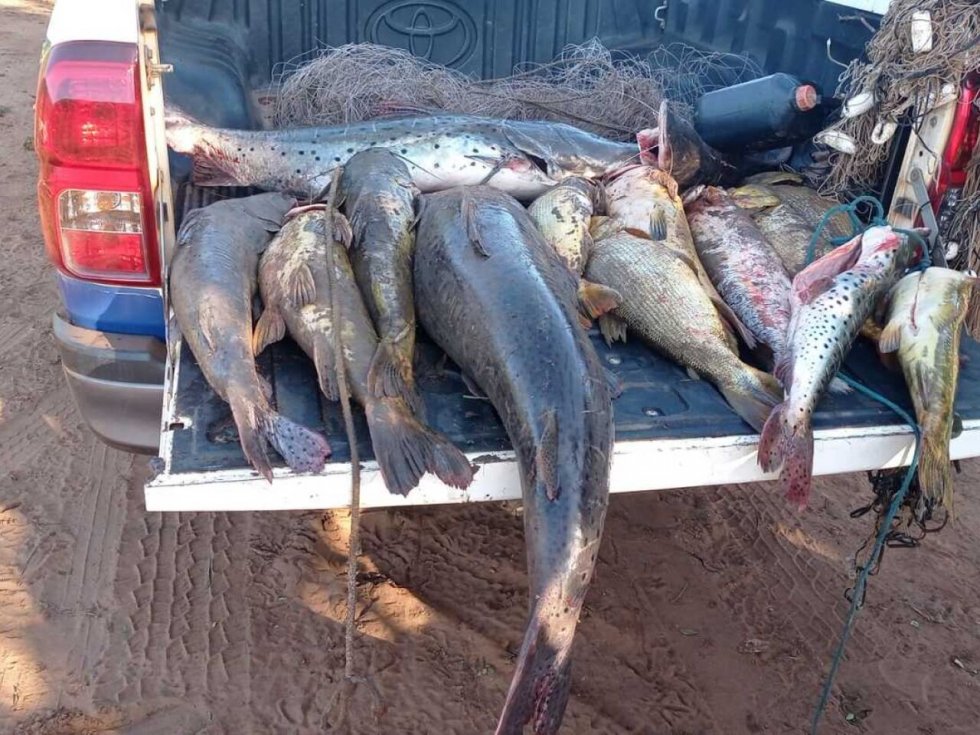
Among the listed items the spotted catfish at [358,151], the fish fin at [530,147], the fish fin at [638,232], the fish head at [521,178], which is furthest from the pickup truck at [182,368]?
the fish fin at [530,147]

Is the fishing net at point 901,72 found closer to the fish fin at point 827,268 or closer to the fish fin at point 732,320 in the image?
the fish fin at point 827,268

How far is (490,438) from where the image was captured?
96.9 inches

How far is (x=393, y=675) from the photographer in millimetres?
3186

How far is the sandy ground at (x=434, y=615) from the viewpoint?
3.09 metres

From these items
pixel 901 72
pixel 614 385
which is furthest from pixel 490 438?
pixel 901 72

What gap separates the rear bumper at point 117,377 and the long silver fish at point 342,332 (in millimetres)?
416

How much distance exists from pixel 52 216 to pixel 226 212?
1.97 feet

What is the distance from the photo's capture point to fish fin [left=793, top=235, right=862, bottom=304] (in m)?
3.21

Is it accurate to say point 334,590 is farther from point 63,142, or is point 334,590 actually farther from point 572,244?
point 63,142

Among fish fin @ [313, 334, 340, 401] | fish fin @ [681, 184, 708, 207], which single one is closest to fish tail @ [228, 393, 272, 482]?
fish fin @ [313, 334, 340, 401]

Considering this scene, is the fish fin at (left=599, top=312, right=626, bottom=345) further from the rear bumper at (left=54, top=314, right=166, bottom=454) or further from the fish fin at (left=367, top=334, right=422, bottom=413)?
the rear bumper at (left=54, top=314, right=166, bottom=454)

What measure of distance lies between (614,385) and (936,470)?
939 millimetres

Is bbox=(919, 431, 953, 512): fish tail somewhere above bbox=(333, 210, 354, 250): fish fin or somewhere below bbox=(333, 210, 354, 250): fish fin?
below

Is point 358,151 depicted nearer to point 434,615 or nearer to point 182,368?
point 182,368
